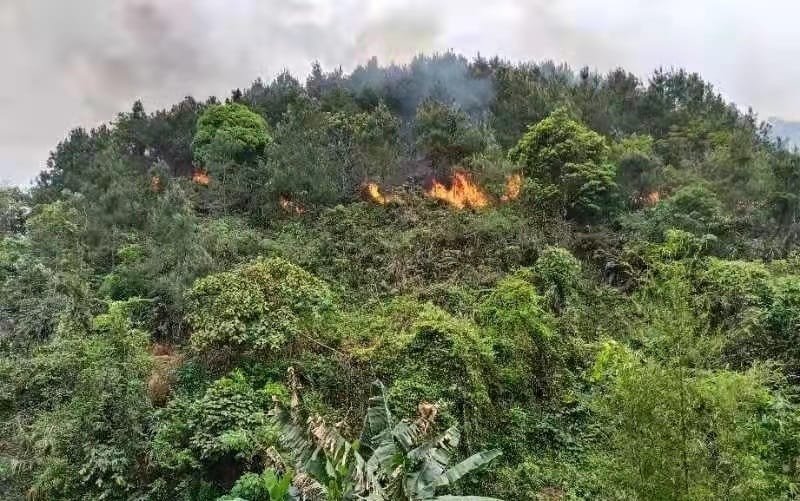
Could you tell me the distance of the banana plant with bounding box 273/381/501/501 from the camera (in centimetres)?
621

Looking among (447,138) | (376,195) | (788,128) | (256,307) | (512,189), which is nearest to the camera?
(256,307)

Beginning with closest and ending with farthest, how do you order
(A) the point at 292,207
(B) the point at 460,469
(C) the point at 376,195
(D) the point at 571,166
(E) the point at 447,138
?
1. (B) the point at 460,469
2. (D) the point at 571,166
3. (A) the point at 292,207
4. (C) the point at 376,195
5. (E) the point at 447,138

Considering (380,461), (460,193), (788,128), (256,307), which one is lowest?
(380,461)

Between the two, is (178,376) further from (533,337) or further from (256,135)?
(256,135)

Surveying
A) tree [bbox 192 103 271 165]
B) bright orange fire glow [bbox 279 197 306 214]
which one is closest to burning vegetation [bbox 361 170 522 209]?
bright orange fire glow [bbox 279 197 306 214]

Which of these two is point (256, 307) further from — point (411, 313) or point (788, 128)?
point (788, 128)

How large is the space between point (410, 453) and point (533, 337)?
6071 mm

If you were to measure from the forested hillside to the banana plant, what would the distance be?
0.03 metres

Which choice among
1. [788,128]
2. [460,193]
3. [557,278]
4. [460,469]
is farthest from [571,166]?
[788,128]

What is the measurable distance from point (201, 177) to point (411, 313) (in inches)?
596

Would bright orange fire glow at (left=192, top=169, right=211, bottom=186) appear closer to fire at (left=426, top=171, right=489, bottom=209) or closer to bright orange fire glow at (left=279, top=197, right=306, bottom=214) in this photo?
bright orange fire glow at (left=279, top=197, right=306, bottom=214)

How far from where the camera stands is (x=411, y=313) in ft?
42.5

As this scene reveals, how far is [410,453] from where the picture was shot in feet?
22.6

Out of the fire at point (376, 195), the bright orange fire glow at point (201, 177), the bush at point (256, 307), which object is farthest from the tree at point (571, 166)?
the bright orange fire glow at point (201, 177)
